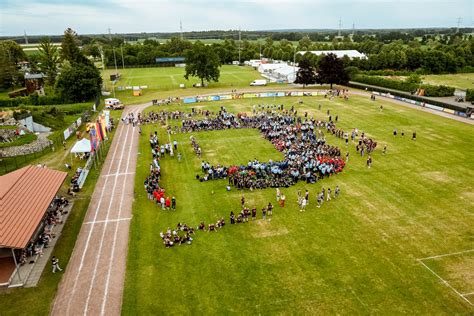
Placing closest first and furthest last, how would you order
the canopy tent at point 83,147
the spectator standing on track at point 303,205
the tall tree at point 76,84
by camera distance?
the spectator standing on track at point 303,205, the canopy tent at point 83,147, the tall tree at point 76,84

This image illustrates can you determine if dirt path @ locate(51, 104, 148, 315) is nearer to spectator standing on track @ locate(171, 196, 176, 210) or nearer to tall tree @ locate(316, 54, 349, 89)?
spectator standing on track @ locate(171, 196, 176, 210)

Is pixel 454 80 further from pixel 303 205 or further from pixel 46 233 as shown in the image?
pixel 46 233

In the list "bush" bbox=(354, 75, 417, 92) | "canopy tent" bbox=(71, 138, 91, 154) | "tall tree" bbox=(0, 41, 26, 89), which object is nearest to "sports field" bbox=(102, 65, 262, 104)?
"tall tree" bbox=(0, 41, 26, 89)

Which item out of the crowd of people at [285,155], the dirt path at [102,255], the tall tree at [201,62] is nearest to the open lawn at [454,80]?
the tall tree at [201,62]

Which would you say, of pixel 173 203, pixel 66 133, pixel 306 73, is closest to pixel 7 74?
pixel 66 133

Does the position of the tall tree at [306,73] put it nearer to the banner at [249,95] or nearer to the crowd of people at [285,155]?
the banner at [249,95]
